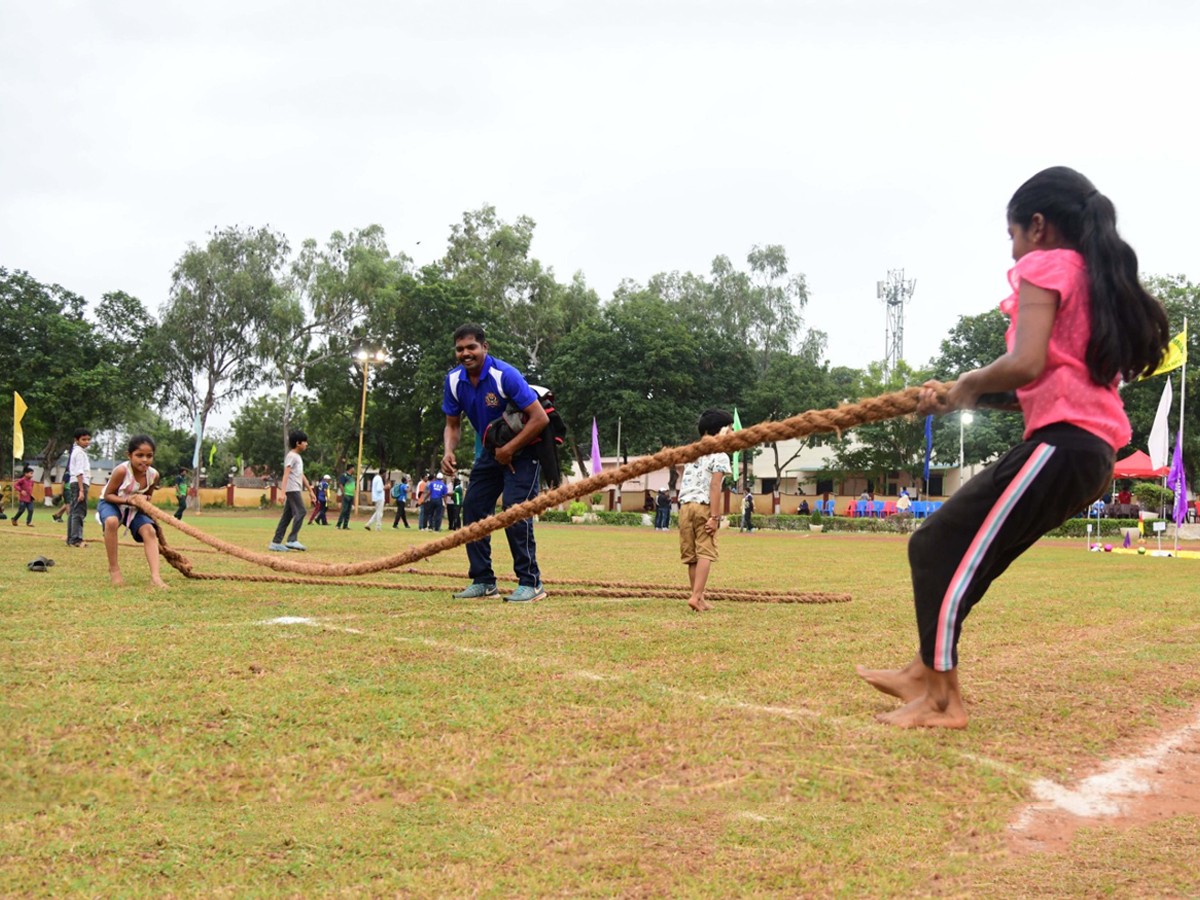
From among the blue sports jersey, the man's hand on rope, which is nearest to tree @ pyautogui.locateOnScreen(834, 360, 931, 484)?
the blue sports jersey

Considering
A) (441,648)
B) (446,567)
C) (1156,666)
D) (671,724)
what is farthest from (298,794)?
(446,567)

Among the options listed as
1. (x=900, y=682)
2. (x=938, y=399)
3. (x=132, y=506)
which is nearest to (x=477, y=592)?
(x=132, y=506)

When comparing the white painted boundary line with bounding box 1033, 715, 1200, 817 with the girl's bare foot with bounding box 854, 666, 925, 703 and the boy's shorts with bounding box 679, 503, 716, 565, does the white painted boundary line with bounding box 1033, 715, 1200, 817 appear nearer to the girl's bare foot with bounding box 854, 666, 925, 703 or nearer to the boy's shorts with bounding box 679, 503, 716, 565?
the girl's bare foot with bounding box 854, 666, 925, 703

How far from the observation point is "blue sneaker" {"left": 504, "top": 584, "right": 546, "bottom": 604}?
285 inches

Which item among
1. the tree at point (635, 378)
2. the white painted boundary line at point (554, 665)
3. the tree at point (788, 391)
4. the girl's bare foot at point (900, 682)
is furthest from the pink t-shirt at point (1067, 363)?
the tree at point (788, 391)

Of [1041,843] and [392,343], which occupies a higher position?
[392,343]

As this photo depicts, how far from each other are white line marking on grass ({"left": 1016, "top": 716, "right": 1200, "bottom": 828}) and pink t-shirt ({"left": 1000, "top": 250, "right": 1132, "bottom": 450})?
1119 mm

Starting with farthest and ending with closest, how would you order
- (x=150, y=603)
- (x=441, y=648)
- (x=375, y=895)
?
(x=150, y=603) → (x=441, y=648) → (x=375, y=895)

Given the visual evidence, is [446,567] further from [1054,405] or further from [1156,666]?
[1054,405]

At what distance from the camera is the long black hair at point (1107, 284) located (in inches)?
130

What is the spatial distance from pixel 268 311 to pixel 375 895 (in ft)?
163

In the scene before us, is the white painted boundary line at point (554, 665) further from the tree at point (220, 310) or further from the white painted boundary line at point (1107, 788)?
the tree at point (220, 310)

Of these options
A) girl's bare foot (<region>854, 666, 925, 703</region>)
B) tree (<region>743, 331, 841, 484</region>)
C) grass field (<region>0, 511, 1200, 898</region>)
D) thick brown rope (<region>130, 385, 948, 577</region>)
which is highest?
tree (<region>743, 331, 841, 484</region>)

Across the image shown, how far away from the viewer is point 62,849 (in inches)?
88.7
